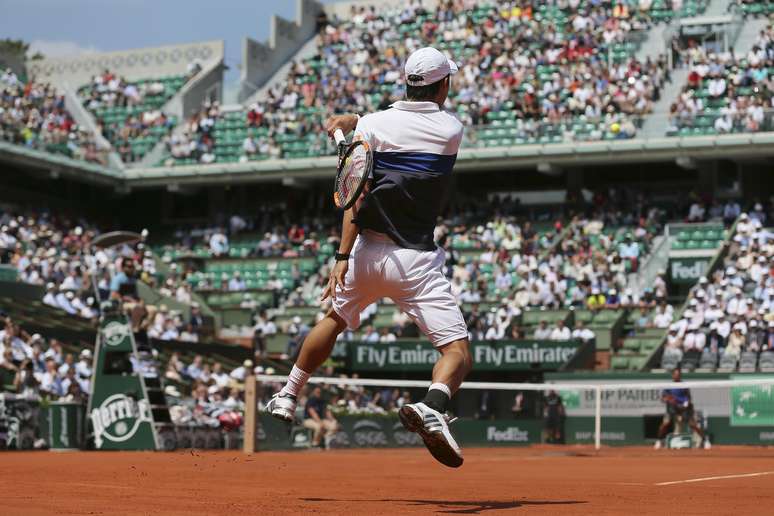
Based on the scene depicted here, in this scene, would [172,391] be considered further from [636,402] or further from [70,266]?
[70,266]

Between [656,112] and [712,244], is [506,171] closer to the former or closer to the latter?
[656,112]

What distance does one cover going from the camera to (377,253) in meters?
7.12

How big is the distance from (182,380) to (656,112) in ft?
53.3

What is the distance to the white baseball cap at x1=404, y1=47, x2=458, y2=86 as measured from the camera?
7.18 metres

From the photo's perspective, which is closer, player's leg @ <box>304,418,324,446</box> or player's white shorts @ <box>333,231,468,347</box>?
player's white shorts @ <box>333,231,468,347</box>

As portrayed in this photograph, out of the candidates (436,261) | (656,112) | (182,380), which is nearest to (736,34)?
(656,112)

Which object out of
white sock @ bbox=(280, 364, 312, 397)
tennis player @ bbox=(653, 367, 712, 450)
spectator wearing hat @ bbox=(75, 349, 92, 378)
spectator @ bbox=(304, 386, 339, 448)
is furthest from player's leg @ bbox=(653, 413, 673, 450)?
white sock @ bbox=(280, 364, 312, 397)

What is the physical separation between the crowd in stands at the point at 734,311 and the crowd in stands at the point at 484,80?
4968 mm

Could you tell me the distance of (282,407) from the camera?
7.51m

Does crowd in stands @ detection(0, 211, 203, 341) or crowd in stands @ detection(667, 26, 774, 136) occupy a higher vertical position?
crowd in stands @ detection(667, 26, 774, 136)

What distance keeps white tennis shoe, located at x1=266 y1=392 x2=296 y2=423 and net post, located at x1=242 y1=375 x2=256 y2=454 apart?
1002 cm

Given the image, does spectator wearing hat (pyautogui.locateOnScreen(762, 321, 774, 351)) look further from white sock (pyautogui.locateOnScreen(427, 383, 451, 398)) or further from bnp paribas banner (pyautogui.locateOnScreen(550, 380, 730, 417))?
white sock (pyautogui.locateOnScreen(427, 383, 451, 398))

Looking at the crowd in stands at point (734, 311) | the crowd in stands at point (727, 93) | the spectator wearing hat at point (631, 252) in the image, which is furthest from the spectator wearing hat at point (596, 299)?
the crowd in stands at point (727, 93)

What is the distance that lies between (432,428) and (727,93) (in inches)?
1158
